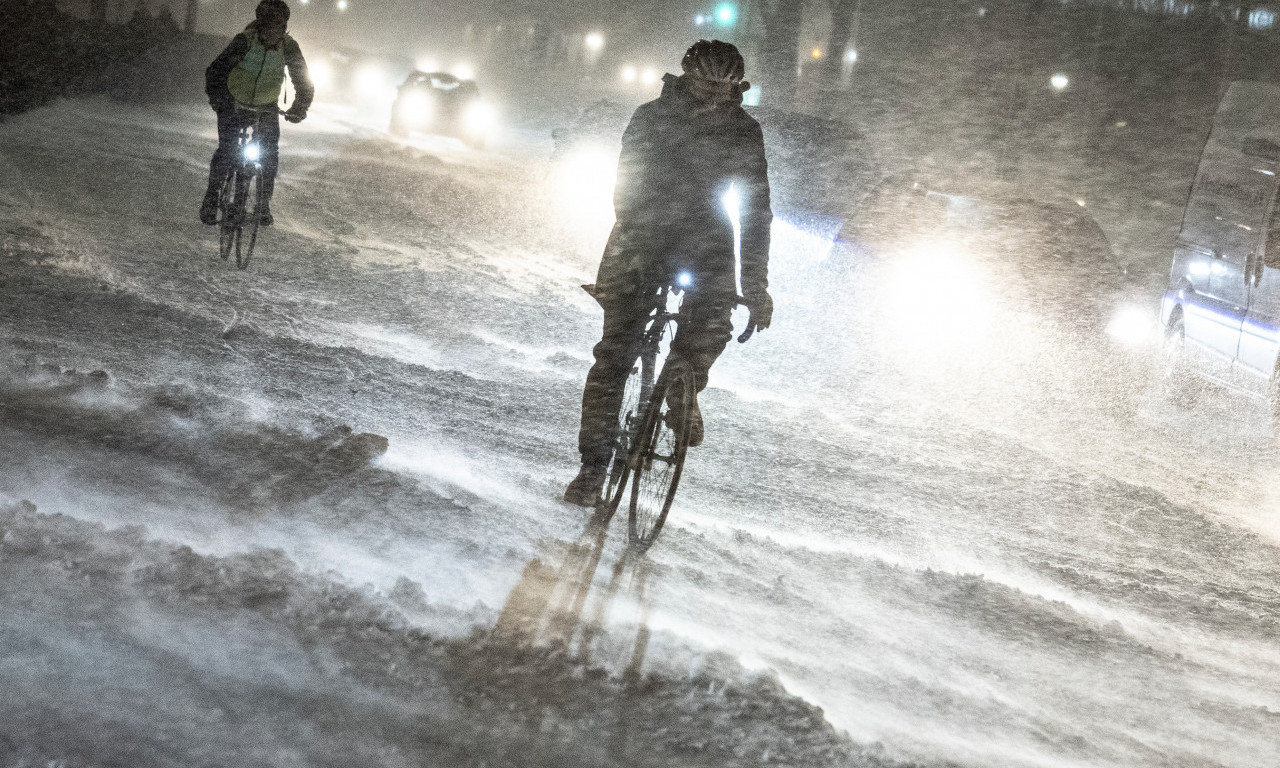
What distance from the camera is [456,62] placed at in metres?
86.2

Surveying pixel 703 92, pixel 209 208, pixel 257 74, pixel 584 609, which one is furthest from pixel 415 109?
pixel 584 609

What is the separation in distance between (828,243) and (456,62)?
7798 cm

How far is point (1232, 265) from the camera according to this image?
8977mm

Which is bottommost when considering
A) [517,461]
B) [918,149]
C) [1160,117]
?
[517,461]

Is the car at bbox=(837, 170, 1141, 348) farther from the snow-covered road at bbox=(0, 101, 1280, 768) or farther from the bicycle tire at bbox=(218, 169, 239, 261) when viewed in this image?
the bicycle tire at bbox=(218, 169, 239, 261)

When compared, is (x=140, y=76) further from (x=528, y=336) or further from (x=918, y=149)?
(x=918, y=149)

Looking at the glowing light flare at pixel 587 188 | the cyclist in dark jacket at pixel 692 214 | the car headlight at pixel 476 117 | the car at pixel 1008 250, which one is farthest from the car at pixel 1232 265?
the car headlight at pixel 476 117

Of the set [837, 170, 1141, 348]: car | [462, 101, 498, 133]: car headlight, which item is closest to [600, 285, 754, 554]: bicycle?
[837, 170, 1141, 348]: car

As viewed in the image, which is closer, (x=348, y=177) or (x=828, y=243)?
(x=828, y=243)

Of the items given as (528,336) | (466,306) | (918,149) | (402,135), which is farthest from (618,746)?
(918,149)

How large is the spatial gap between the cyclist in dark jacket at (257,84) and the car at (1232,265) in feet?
24.7

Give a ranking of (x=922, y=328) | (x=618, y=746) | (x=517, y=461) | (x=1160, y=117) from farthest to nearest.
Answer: (x=1160, y=117) → (x=922, y=328) → (x=517, y=461) → (x=618, y=746)

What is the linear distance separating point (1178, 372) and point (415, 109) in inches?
808

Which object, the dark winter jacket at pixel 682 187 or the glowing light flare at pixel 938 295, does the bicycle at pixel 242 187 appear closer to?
the dark winter jacket at pixel 682 187
